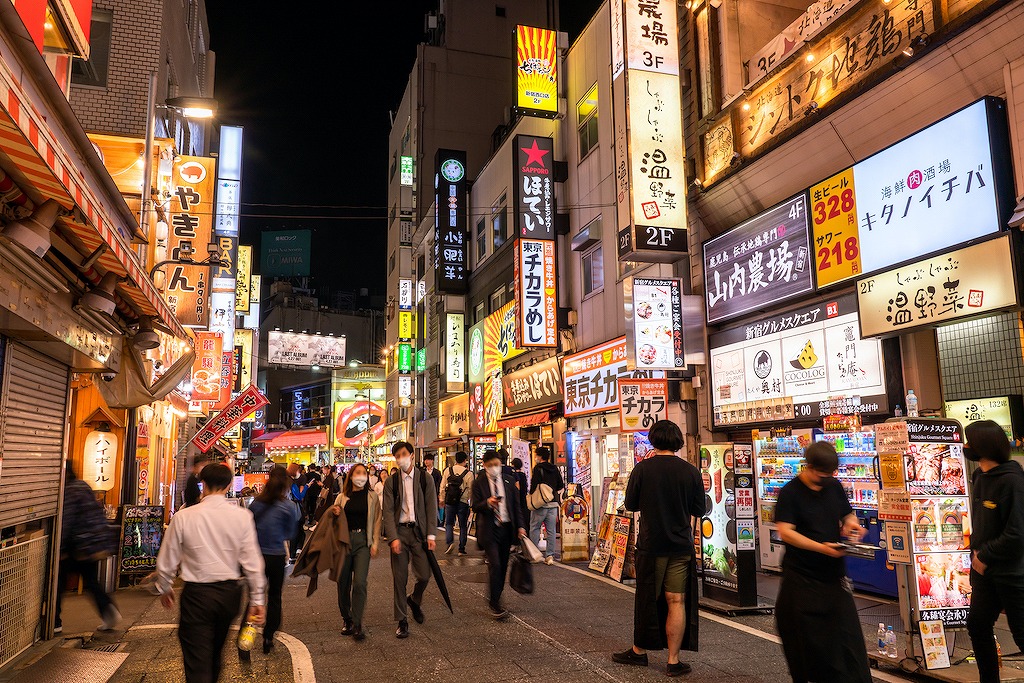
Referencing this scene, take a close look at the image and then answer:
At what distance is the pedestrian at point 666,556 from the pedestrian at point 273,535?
10.8 feet

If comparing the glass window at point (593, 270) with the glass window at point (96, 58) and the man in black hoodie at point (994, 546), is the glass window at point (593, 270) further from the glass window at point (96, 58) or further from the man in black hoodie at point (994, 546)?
the man in black hoodie at point (994, 546)

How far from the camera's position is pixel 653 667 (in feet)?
20.8

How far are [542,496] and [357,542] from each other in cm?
540

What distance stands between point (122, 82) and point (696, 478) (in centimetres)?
1316

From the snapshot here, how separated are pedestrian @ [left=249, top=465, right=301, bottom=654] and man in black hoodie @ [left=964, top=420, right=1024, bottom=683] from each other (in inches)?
230

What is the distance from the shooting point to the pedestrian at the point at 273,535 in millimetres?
7180

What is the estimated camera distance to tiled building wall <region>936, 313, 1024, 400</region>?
8867 mm

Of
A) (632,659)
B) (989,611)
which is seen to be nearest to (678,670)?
(632,659)

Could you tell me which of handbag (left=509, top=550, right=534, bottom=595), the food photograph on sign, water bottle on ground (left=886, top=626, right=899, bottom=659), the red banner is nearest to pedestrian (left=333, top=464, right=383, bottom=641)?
handbag (left=509, top=550, right=534, bottom=595)

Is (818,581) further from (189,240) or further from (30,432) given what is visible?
(189,240)

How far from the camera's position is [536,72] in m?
20.2

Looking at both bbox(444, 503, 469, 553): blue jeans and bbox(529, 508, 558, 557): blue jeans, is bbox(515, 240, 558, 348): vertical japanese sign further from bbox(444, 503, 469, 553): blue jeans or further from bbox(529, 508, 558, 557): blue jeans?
bbox(529, 508, 558, 557): blue jeans

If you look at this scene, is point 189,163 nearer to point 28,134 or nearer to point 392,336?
point 28,134

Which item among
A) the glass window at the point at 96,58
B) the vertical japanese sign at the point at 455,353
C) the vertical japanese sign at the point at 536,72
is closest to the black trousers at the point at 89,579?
the glass window at the point at 96,58
